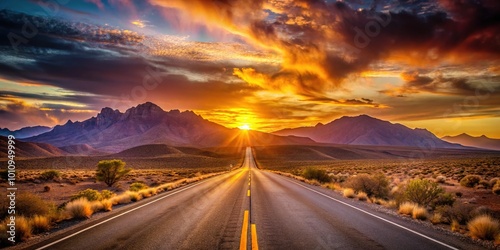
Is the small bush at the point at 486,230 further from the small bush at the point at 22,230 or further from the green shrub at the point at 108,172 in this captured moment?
the green shrub at the point at 108,172

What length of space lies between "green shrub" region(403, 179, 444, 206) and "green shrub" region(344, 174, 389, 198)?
4.72 metres

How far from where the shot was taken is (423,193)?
46.5 ft

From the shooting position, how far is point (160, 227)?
8.66 meters

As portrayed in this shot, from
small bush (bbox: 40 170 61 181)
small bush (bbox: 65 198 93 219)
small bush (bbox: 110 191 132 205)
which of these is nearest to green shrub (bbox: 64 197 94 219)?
small bush (bbox: 65 198 93 219)

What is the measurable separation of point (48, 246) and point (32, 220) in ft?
8.88

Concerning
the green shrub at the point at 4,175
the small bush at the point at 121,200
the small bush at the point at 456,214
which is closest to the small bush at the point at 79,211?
the small bush at the point at 121,200

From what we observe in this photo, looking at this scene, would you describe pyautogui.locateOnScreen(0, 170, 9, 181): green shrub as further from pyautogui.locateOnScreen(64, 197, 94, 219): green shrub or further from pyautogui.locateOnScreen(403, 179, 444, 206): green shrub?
pyautogui.locateOnScreen(403, 179, 444, 206): green shrub

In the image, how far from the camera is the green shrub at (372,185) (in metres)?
19.2

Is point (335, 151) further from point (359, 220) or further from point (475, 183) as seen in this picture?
point (359, 220)

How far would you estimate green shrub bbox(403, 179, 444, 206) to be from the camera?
1404 cm

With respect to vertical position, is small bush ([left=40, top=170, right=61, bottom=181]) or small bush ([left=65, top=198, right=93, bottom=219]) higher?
small bush ([left=65, top=198, right=93, bottom=219])

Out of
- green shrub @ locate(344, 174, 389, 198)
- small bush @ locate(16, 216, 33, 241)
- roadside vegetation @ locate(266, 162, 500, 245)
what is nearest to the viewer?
small bush @ locate(16, 216, 33, 241)

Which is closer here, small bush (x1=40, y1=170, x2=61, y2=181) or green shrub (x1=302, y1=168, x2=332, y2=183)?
green shrub (x1=302, y1=168, x2=332, y2=183)

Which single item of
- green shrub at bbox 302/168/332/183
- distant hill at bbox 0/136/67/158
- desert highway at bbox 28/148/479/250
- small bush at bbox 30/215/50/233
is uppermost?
distant hill at bbox 0/136/67/158
